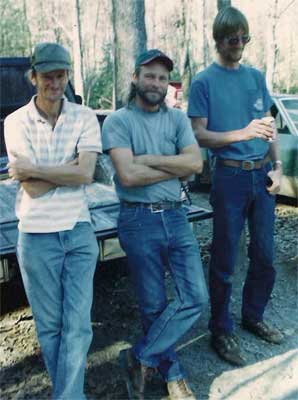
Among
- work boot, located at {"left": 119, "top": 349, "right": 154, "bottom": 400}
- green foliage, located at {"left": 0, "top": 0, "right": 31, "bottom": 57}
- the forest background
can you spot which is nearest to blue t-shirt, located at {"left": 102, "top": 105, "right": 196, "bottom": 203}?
work boot, located at {"left": 119, "top": 349, "right": 154, "bottom": 400}

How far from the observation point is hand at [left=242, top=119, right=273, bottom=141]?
10.0ft

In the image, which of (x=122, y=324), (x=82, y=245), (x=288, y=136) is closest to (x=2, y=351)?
(x=122, y=324)

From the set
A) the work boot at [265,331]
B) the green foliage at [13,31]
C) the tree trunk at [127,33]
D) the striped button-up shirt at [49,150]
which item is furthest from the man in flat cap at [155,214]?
the green foliage at [13,31]

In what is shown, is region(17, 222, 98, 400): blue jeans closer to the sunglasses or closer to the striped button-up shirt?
the striped button-up shirt

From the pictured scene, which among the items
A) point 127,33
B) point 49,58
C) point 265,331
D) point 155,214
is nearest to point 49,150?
point 49,58

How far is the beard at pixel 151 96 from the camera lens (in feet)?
9.29

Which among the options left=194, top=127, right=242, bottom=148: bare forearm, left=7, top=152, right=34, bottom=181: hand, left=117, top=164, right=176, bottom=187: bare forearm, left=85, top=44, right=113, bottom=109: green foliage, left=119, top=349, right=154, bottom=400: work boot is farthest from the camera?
left=85, top=44, right=113, bottom=109: green foliage

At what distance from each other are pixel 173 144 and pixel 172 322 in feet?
3.50

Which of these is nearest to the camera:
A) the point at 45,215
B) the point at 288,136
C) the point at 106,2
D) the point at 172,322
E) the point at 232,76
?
the point at 45,215

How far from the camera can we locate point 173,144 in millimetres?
2969

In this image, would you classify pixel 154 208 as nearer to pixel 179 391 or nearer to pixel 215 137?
pixel 215 137

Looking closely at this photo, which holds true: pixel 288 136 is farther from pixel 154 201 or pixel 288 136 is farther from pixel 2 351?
pixel 2 351

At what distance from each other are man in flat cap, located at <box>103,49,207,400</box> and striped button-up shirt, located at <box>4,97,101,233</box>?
0.25m

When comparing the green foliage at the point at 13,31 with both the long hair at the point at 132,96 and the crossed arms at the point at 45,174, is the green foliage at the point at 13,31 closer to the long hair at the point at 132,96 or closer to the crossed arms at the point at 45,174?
the long hair at the point at 132,96
